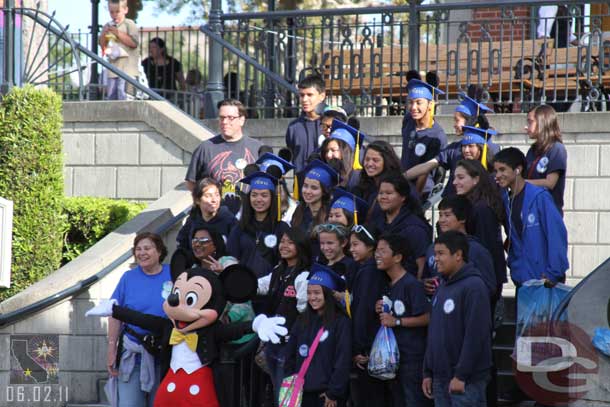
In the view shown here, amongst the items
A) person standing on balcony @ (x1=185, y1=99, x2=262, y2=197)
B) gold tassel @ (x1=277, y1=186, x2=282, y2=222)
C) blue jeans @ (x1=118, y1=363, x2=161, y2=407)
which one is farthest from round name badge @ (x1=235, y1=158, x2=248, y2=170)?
blue jeans @ (x1=118, y1=363, x2=161, y2=407)

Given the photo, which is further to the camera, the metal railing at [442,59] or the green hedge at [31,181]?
the metal railing at [442,59]

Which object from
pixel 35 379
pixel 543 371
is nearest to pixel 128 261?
pixel 35 379

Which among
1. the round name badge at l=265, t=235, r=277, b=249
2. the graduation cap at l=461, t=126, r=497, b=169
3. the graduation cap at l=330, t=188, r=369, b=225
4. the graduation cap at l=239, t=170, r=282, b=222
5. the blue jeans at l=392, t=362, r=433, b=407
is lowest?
the blue jeans at l=392, t=362, r=433, b=407

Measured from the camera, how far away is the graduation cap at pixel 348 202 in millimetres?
9375

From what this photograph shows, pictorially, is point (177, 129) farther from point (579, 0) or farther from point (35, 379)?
point (579, 0)

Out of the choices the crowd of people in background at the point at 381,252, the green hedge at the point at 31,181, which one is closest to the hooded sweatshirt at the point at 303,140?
the crowd of people in background at the point at 381,252

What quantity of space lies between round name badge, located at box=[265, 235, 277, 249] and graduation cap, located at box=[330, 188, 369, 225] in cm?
66

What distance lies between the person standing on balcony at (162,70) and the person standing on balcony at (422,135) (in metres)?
5.61

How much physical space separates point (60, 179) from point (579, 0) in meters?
5.53

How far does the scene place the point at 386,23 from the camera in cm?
1363

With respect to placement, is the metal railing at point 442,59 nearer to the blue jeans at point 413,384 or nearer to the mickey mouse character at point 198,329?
the mickey mouse character at point 198,329

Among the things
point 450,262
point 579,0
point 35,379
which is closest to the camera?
point 450,262

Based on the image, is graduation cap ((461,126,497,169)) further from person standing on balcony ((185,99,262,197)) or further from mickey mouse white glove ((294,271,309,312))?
person standing on balcony ((185,99,262,197))

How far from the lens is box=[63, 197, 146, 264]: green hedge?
42.6 feet
